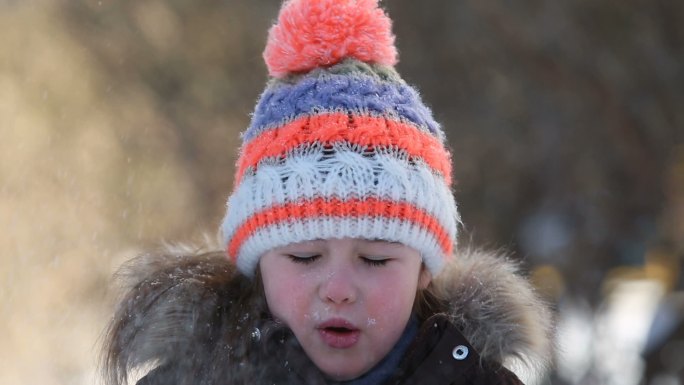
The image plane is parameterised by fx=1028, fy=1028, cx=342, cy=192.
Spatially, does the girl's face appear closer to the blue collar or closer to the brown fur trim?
the blue collar

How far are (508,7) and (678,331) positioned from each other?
211cm

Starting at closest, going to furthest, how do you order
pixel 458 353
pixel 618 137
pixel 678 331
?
1. pixel 458 353
2. pixel 678 331
3. pixel 618 137

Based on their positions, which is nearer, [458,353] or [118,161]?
[458,353]

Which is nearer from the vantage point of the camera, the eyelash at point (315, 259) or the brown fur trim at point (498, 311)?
the eyelash at point (315, 259)

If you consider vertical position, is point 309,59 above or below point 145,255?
above

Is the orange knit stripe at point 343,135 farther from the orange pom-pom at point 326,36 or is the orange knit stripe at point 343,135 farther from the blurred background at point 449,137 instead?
the blurred background at point 449,137

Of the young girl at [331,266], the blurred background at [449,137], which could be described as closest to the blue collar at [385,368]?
the young girl at [331,266]

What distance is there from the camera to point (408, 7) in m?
6.43

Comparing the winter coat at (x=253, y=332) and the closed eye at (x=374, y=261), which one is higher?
the closed eye at (x=374, y=261)

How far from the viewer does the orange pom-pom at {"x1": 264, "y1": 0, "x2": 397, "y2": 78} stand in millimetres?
2461

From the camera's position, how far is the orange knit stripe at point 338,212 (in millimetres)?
2238

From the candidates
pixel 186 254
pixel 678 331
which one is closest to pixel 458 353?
pixel 186 254

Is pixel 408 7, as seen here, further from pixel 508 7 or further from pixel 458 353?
pixel 458 353

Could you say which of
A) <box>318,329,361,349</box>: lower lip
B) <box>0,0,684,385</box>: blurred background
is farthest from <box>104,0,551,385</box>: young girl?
<box>0,0,684,385</box>: blurred background
